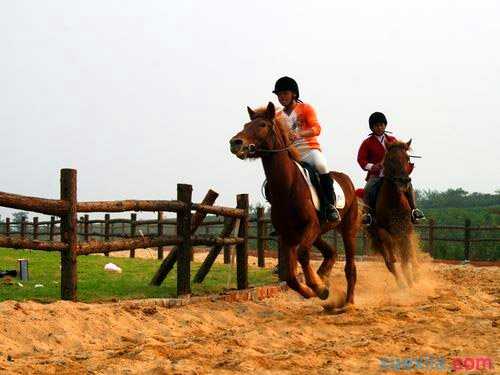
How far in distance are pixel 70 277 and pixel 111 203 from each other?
48.9 inches

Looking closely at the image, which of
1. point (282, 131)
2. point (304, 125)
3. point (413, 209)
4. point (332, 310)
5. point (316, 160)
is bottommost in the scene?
point (332, 310)

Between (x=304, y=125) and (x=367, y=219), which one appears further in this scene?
(x=367, y=219)

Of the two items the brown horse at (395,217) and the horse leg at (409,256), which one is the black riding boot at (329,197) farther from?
the horse leg at (409,256)

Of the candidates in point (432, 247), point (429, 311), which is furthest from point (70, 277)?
point (432, 247)

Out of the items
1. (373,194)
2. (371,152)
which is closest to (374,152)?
(371,152)

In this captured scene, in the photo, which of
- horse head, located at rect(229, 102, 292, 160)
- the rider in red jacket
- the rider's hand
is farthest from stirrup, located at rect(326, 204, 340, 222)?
the rider's hand

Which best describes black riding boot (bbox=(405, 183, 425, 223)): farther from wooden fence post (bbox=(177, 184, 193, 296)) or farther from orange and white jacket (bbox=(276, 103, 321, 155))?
wooden fence post (bbox=(177, 184, 193, 296))

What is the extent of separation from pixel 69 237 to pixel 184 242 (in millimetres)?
2186

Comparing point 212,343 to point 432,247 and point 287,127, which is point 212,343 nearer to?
point 287,127

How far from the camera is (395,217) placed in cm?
1044

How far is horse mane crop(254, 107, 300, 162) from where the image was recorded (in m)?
7.59

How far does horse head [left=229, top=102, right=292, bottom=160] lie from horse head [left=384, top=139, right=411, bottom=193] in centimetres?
303

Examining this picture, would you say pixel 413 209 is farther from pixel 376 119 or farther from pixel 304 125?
pixel 304 125

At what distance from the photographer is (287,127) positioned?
25.9 feet
